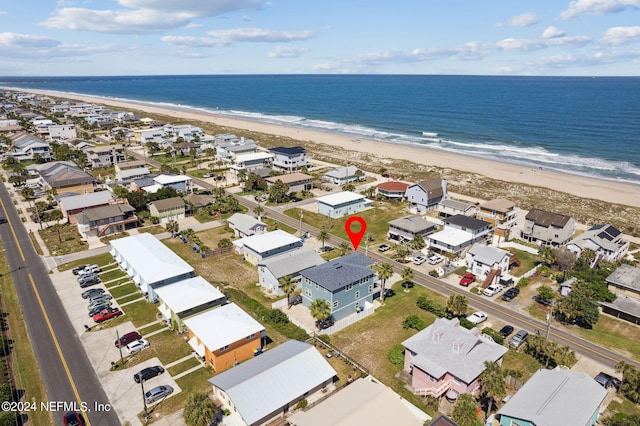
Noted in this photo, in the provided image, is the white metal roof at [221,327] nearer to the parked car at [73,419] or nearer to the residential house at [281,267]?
the residential house at [281,267]

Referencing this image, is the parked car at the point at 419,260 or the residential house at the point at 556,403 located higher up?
the residential house at the point at 556,403

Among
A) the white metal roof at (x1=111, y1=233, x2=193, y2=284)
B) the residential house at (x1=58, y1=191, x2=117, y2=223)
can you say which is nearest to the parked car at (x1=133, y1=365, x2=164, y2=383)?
the white metal roof at (x1=111, y1=233, x2=193, y2=284)


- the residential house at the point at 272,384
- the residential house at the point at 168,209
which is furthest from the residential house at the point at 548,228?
the residential house at the point at 168,209

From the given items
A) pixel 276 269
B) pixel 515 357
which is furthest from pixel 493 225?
pixel 276 269

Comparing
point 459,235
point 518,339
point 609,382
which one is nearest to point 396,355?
point 518,339

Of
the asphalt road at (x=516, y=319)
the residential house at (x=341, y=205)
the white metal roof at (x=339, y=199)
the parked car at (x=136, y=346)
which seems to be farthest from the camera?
the white metal roof at (x=339, y=199)

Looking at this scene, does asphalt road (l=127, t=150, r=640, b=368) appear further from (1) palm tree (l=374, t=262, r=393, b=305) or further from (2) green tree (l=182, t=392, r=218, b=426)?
(2) green tree (l=182, t=392, r=218, b=426)

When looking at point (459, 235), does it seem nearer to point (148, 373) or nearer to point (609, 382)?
point (609, 382)

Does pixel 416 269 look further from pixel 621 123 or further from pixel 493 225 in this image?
pixel 621 123
